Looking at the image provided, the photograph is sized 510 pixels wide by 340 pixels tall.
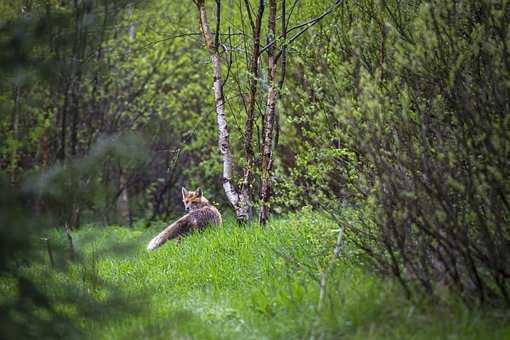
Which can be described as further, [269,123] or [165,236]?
[165,236]

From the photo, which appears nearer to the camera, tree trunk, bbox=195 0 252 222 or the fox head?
tree trunk, bbox=195 0 252 222

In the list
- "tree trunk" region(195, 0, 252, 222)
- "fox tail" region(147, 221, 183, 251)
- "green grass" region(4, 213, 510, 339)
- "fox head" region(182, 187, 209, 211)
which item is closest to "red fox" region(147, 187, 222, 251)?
"fox tail" region(147, 221, 183, 251)

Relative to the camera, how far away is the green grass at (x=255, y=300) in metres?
5.00

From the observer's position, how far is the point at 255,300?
6340 mm

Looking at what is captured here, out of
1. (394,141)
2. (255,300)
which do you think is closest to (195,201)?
(255,300)

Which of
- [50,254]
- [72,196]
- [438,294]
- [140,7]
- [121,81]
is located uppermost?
[121,81]

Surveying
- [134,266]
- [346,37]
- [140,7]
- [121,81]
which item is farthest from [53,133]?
[140,7]

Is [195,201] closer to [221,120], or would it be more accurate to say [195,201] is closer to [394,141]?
[221,120]

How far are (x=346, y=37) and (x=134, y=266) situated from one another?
3993 mm

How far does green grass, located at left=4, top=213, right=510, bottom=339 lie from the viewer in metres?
5.00

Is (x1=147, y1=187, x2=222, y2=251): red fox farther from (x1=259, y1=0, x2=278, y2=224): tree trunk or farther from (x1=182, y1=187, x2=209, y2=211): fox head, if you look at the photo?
(x1=259, y1=0, x2=278, y2=224): tree trunk

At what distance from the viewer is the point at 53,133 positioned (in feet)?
61.7

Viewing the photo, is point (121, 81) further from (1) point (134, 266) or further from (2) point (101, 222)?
(1) point (134, 266)

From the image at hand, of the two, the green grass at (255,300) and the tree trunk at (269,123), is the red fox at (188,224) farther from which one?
the green grass at (255,300)
